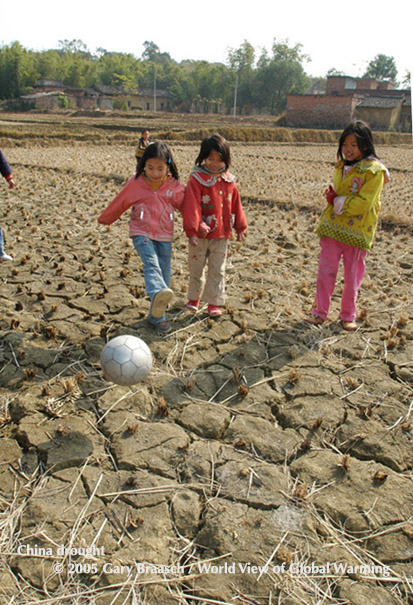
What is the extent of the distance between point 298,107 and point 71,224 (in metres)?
46.7

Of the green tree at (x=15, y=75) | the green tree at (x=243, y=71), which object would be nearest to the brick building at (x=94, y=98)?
the green tree at (x=15, y=75)

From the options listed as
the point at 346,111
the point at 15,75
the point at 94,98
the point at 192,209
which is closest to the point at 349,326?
the point at 192,209

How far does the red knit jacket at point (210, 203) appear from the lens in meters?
4.42

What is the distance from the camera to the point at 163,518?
2658mm

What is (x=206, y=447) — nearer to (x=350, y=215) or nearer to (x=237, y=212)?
(x=237, y=212)

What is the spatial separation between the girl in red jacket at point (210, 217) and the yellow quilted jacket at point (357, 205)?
0.86 metres

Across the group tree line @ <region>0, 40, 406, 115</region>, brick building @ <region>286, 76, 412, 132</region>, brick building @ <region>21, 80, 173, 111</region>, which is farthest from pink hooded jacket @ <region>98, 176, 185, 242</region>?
tree line @ <region>0, 40, 406, 115</region>

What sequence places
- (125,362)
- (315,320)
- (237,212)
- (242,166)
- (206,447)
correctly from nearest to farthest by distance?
(206,447) < (125,362) < (237,212) < (315,320) < (242,166)

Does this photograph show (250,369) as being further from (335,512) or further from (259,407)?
(335,512)

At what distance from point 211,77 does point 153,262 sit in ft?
310

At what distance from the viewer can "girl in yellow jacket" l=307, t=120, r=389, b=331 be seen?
14.2ft

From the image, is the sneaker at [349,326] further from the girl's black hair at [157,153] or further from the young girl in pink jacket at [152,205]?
the girl's black hair at [157,153]

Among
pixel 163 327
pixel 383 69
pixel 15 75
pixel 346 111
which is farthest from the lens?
pixel 383 69

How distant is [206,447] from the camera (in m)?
3.21
